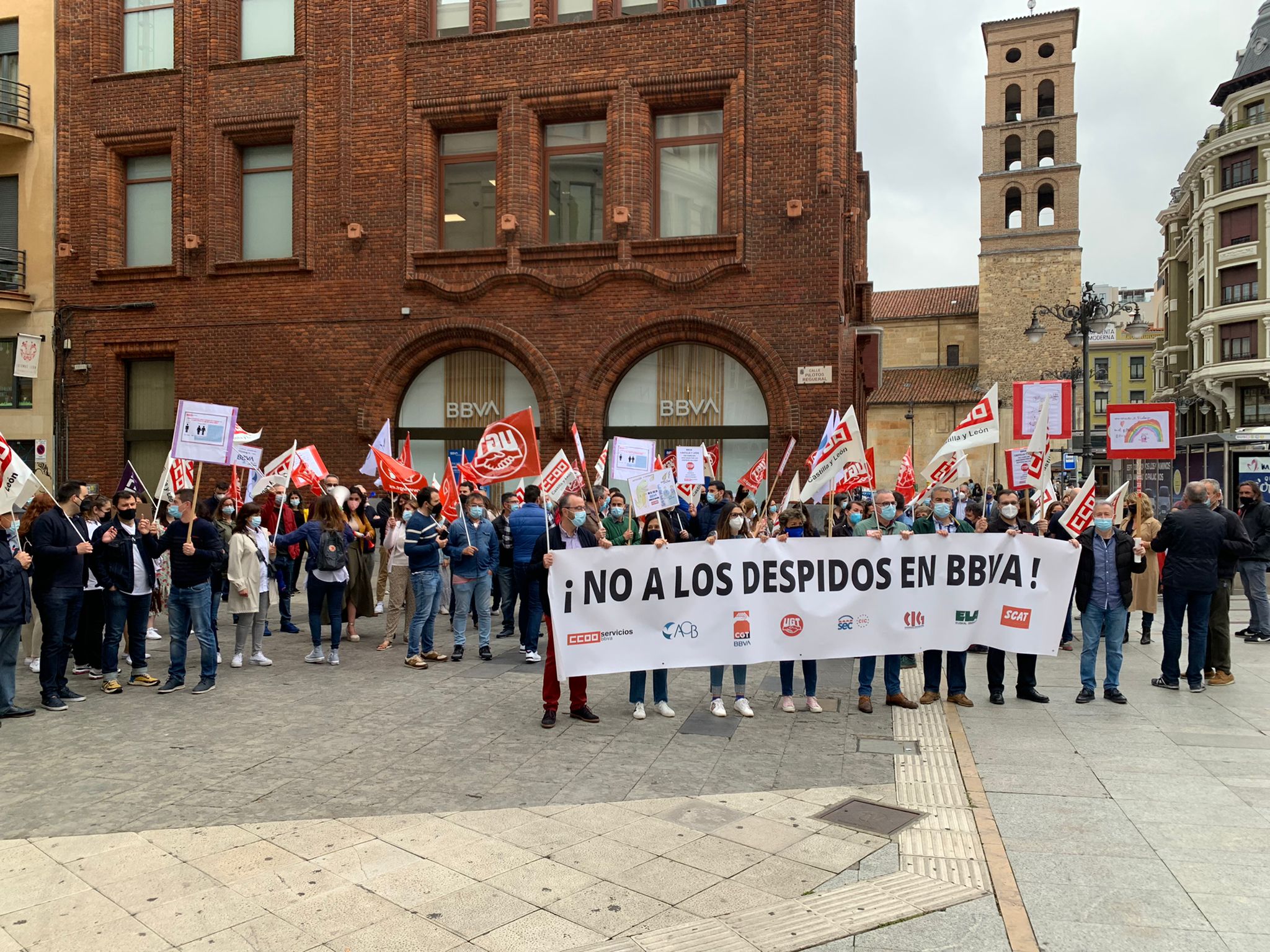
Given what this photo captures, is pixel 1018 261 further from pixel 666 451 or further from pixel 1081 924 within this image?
pixel 1081 924

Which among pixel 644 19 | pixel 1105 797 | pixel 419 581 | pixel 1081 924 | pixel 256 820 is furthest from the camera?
pixel 644 19

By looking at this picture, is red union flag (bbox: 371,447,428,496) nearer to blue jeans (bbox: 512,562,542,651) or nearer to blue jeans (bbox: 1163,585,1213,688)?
blue jeans (bbox: 512,562,542,651)

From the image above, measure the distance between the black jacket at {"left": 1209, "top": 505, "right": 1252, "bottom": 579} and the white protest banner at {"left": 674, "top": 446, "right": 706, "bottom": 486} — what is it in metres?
7.46

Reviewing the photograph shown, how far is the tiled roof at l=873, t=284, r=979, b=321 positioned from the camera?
67.6 m

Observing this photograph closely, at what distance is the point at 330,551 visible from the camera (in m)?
10.3

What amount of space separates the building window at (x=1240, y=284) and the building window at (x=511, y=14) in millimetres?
46745

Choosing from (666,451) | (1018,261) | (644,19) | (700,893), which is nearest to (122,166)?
A: (644,19)

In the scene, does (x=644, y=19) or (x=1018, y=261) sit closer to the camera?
(x=644, y=19)

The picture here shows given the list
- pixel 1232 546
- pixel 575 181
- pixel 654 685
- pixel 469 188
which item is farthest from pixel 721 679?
pixel 469 188

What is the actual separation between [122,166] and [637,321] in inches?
509

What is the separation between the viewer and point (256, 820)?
565 centimetres

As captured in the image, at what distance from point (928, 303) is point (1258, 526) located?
200ft

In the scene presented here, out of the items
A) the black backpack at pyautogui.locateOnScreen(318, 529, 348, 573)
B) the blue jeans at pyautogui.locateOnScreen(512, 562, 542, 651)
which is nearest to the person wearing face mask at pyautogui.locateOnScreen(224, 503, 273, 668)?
the black backpack at pyautogui.locateOnScreen(318, 529, 348, 573)

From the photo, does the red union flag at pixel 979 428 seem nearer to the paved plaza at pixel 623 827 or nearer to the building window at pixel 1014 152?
the paved plaza at pixel 623 827
